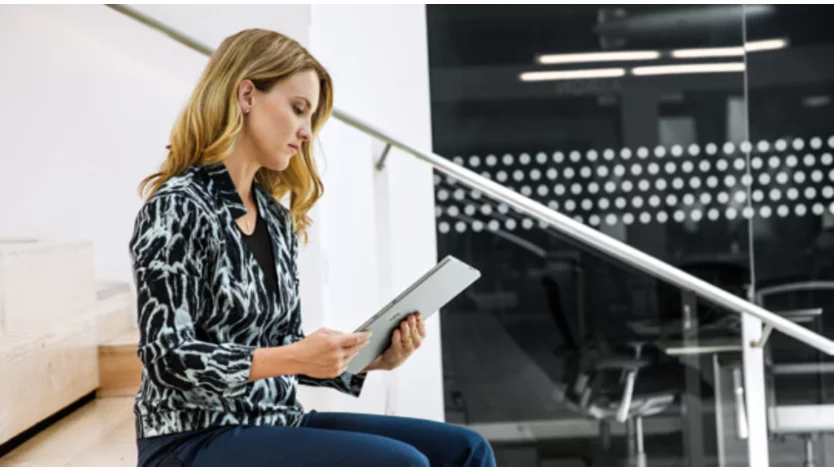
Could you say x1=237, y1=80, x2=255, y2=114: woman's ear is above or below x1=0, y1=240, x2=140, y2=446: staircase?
above

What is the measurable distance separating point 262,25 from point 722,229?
210 cm

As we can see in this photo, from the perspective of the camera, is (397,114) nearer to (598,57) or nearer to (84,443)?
(598,57)

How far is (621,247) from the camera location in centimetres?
280

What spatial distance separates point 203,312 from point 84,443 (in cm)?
102

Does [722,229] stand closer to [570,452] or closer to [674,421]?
[674,421]

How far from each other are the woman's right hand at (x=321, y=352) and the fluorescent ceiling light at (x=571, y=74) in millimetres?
2750

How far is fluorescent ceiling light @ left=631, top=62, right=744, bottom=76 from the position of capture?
12.6 ft

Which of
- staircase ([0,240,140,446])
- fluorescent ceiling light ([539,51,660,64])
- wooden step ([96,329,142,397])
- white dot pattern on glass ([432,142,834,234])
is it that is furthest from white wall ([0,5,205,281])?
fluorescent ceiling light ([539,51,660,64])

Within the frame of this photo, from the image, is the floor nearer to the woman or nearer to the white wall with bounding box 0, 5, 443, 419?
the woman

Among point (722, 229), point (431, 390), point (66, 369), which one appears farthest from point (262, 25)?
point (722, 229)

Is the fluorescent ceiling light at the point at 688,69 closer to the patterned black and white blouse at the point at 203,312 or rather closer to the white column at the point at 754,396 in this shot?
the white column at the point at 754,396

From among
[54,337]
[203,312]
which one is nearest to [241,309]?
[203,312]

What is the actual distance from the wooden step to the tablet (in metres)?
1.32

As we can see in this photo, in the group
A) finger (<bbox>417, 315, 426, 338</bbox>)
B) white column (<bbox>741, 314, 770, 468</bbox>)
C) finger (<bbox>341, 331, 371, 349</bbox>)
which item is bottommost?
white column (<bbox>741, 314, 770, 468</bbox>)
